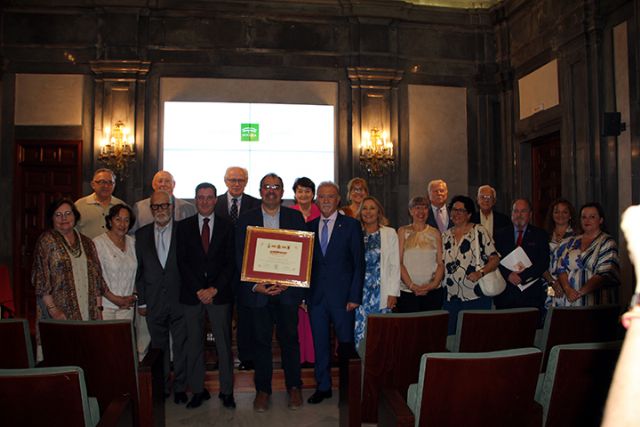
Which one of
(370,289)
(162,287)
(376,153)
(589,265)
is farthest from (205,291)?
(376,153)

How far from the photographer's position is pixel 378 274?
13.6 ft

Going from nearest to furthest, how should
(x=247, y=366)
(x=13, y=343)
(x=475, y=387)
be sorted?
(x=475, y=387), (x=13, y=343), (x=247, y=366)

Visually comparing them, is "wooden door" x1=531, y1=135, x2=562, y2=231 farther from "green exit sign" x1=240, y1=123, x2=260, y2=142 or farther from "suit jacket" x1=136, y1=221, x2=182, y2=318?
"suit jacket" x1=136, y1=221, x2=182, y2=318

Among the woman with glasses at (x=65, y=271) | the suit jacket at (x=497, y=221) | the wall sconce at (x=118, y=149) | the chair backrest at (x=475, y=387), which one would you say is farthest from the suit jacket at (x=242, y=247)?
the wall sconce at (x=118, y=149)

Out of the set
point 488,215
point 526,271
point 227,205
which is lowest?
point 526,271

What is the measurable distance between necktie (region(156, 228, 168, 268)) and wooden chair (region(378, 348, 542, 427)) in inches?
101

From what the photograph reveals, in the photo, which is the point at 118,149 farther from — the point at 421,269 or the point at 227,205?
the point at 421,269

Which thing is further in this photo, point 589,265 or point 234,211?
point 234,211

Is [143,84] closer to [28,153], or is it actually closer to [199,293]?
[28,153]

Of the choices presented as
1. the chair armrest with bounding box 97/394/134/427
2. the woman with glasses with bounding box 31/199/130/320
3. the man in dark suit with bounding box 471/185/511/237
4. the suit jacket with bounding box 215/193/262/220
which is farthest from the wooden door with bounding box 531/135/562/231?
the chair armrest with bounding box 97/394/134/427

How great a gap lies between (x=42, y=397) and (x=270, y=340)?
2235mm

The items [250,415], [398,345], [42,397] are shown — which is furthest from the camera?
[250,415]

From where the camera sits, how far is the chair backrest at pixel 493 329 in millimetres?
2816

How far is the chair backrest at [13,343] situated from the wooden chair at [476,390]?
1815 mm
